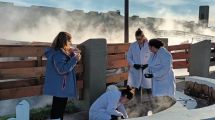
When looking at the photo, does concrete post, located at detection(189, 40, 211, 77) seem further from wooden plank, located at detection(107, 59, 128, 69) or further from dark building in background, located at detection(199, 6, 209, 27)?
dark building in background, located at detection(199, 6, 209, 27)

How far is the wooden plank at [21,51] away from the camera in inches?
258

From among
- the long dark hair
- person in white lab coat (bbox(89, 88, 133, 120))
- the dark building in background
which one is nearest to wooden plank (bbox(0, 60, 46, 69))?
the long dark hair

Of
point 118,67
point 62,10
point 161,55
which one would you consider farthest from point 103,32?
point 161,55

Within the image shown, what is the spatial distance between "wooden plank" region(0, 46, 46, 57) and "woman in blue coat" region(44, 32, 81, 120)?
0.84 metres

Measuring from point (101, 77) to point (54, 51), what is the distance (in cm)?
220

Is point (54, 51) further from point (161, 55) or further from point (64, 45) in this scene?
point (161, 55)

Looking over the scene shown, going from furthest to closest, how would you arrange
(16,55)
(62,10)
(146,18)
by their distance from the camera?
1. (146,18)
2. (62,10)
3. (16,55)

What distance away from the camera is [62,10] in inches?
1029

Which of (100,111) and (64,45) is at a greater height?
(64,45)

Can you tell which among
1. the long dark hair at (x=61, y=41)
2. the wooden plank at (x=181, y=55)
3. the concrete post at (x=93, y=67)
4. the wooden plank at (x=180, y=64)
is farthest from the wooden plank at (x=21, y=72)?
the wooden plank at (x=181, y=55)

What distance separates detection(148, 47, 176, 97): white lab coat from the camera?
6.98m

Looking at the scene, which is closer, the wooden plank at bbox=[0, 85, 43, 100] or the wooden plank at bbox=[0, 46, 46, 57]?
the wooden plank at bbox=[0, 46, 46, 57]

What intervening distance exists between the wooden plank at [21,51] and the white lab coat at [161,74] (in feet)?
6.49

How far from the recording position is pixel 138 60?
8.16m
